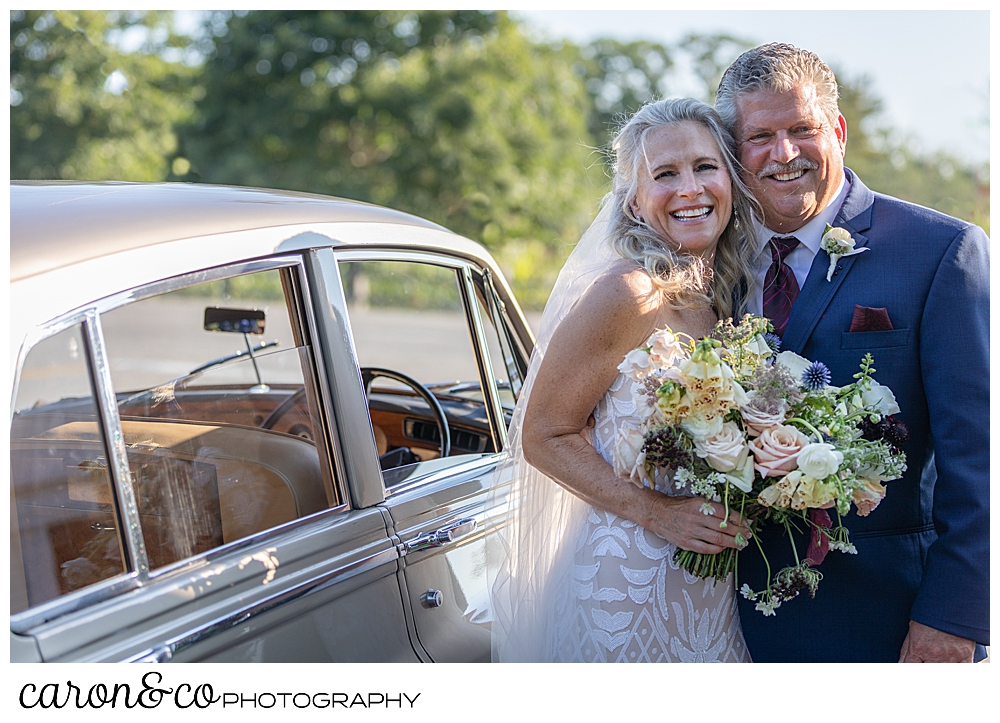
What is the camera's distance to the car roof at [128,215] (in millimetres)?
1713

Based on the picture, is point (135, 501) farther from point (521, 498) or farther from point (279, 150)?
point (279, 150)

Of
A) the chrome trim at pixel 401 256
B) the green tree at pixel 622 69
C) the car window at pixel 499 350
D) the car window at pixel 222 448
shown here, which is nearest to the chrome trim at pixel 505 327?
the car window at pixel 499 350

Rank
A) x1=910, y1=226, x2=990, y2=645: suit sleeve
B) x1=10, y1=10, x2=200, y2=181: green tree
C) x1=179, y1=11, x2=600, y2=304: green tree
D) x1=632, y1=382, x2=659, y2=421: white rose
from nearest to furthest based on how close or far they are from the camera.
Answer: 1. x1=632, y1=382, x2=659, y2=421: white rose
2. x1=910, y1=226, x2=990, y2=645: suit sleeve
3. x1=10, y1=10, x2=200, y2=181: green tree
4. x1=179, y1=11, x2=600, y2=304: green tree

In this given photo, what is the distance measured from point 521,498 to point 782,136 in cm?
133

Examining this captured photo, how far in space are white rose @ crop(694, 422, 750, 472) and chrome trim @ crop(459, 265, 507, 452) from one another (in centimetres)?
120

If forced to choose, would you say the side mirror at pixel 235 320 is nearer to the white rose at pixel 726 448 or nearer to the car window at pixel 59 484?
the car window at pixel 59 484

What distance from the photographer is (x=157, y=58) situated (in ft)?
59.4

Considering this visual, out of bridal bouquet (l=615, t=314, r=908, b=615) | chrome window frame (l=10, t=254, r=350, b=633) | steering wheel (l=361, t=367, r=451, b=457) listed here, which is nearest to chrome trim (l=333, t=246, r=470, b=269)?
chrome window frame (l=10, t=254, r=350, b=633)

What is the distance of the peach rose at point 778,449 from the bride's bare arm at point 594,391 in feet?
0.98

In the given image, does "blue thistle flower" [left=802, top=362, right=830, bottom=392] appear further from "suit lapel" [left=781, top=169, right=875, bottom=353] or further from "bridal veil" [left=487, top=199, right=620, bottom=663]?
"bridal veil" [left=487, top=199, right=620, bottom=663]

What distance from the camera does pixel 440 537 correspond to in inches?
98.6

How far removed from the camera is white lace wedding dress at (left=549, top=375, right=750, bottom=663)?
2.31 meters

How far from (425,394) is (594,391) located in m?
1.26

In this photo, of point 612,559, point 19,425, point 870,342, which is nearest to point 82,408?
point 19,425
